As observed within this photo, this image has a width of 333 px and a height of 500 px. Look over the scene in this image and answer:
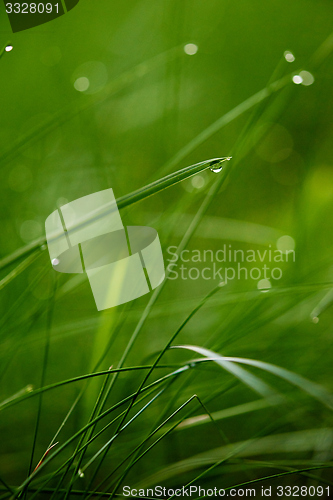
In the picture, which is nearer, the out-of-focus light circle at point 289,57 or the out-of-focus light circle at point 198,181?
the out-of-focus light circle at point 289,57

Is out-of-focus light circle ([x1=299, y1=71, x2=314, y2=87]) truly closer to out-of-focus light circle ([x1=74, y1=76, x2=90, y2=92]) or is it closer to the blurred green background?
the blurred green background

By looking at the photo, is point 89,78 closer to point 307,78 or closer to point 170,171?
point 170,171

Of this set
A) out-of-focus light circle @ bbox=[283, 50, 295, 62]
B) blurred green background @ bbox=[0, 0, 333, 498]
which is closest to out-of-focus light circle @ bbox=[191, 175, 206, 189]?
blurred green background @ bbox=[0, 0, 333, 498]

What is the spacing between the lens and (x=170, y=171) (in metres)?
0.45

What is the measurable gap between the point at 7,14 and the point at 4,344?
41 centimetres

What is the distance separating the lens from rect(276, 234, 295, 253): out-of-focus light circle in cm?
46

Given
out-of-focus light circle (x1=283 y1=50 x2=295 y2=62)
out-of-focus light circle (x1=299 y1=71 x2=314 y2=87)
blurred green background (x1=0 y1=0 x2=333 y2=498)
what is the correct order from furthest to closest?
out-of-focus light circle (x1=299 y1=71 x2=314 y2=87) → blurred green background (x1=0 y1=0 x2=333 y2=498) → out-of-focus light circle (x1=283 y1=50 x2=295 y2=62)

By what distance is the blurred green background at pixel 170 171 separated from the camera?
1.27 feet

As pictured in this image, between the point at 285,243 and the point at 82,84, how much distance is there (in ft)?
1.20

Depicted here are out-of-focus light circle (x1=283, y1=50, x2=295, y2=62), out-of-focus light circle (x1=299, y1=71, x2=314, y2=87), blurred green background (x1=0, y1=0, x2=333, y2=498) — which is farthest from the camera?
out-of-focus light circle (x1=299, y1=71, x2=314, y2=87)

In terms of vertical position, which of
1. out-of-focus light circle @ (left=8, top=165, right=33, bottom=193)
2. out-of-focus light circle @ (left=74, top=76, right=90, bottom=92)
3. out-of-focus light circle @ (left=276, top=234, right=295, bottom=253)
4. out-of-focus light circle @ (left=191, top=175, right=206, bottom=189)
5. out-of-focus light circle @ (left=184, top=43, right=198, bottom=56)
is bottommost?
out-of-focus light circle @ (left=276, top=234, right=295, bottom=253)

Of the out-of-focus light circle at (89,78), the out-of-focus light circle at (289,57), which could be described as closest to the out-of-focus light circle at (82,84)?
the out-of-focus light circle at (89,78)

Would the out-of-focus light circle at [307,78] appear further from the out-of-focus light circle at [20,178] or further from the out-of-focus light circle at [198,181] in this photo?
the out-of-focus light circle at [20,178]

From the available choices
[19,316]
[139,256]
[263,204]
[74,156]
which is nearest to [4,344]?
[19,316]
